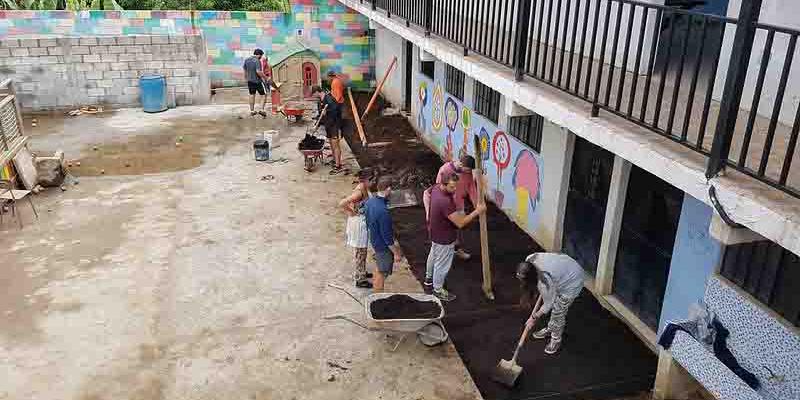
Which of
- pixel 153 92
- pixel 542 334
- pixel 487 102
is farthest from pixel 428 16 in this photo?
pixel 153 92

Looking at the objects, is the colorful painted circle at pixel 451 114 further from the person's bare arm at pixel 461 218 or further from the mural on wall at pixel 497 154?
the person's bare arm at pixel 461 218

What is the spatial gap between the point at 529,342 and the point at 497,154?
13.4 ft

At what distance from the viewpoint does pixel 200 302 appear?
26.2 ft

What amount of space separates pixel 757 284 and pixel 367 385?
388 centimetres

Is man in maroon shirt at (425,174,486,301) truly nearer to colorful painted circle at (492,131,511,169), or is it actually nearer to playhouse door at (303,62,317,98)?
colorful painted circle at (492,131,511,169)

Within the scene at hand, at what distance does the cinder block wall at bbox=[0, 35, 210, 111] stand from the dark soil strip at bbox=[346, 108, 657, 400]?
449 inches

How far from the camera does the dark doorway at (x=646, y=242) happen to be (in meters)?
6.47

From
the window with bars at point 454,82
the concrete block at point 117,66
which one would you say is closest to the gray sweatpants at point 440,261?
the window with bars at point 454,82

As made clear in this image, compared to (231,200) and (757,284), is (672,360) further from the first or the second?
(231,200)

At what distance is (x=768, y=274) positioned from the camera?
17.0 ft

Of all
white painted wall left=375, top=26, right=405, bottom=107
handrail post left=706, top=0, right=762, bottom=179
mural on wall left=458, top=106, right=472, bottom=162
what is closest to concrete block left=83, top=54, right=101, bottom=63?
white painted wall left=375, top=26, right=405, bottom=107

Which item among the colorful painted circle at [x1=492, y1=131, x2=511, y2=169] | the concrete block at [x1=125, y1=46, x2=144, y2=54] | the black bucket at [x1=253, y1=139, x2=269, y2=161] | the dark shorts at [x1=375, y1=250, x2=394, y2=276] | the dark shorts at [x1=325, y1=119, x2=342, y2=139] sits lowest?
the black bucket at [x1=253, y1=139, x2=269, y2=161]

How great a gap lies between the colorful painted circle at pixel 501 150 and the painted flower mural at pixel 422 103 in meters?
4.14

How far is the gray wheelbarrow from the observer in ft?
21.6
